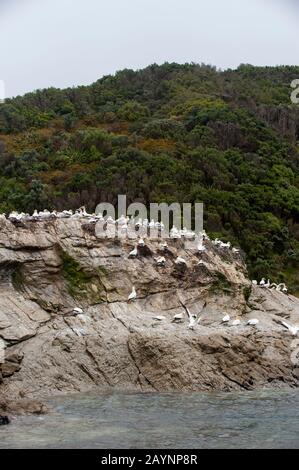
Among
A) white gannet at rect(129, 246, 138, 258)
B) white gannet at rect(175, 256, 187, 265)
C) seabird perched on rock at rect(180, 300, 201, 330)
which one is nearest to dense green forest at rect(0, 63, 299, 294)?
white gannet at rect(175, 256, 187, 265)

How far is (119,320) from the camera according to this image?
29.4 m

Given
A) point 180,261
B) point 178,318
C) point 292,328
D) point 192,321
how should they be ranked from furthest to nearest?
point 180,261 < point 292,328 < point 178,318 < point 192,321

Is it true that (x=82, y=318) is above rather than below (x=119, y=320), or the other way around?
above

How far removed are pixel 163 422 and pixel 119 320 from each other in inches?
300

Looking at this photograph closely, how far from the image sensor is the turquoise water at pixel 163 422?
19891mm

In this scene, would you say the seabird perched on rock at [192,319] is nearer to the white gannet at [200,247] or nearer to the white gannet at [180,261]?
the white gannet at [180,261]

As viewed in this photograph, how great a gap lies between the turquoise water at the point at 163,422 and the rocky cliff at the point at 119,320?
4.44 ft

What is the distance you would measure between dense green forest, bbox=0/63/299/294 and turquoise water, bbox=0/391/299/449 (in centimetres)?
2722

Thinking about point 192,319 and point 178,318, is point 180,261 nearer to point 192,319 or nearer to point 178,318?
point 178,318

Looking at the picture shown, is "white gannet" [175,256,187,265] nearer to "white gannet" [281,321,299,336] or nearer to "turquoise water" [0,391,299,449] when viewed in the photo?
"white gannet" [281,321,299,336]

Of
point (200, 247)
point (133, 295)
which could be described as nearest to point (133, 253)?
point (133, 295)

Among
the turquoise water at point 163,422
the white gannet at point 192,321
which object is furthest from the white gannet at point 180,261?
the turquoise water at point 163,422

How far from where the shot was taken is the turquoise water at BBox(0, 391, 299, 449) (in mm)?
19891

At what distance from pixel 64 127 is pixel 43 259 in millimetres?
50386
